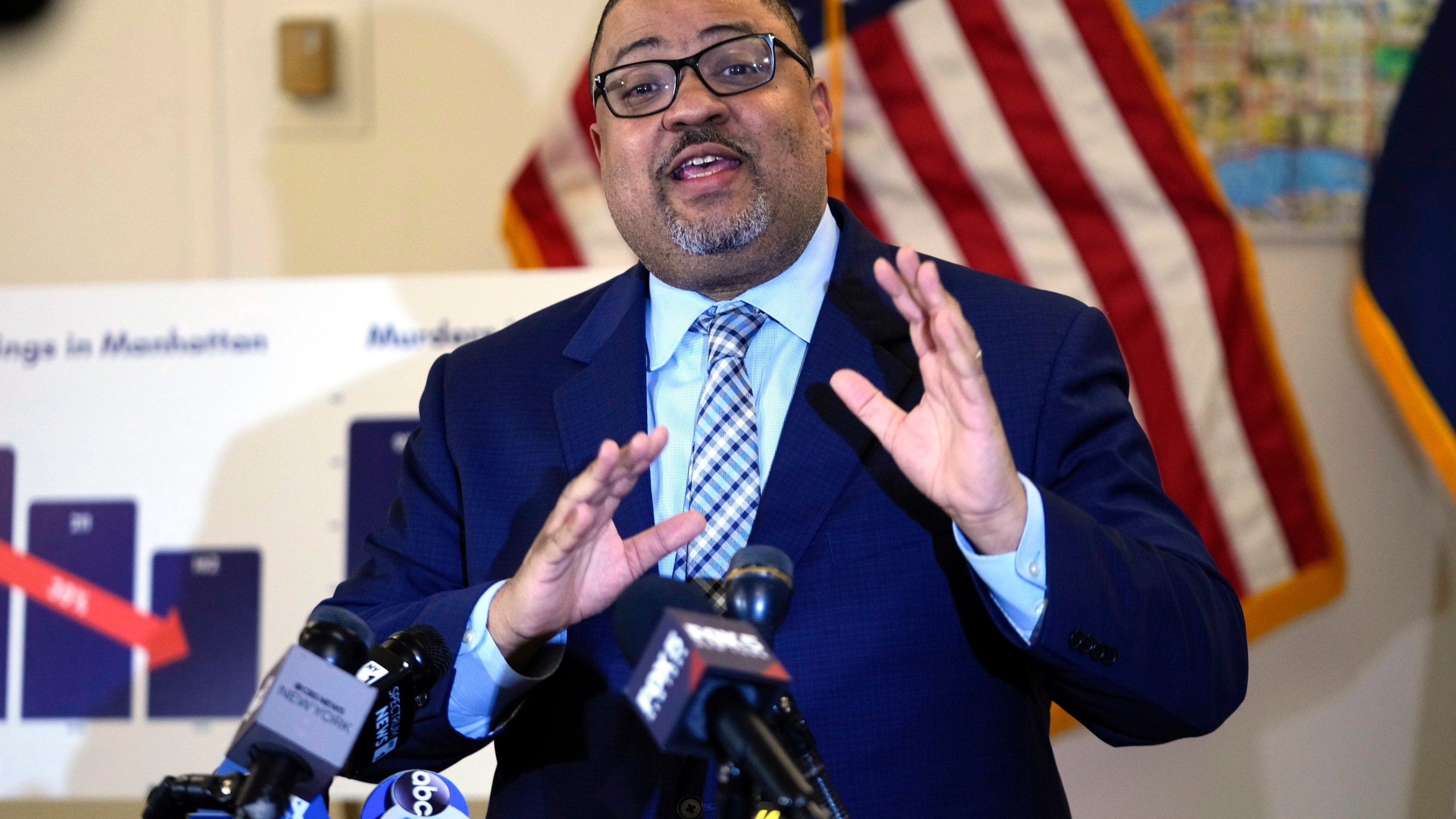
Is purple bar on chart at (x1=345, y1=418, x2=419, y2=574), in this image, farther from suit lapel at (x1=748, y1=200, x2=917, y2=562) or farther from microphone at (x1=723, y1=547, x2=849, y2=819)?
microphone at (x1=723, y1=547, x2=849, y2=819)

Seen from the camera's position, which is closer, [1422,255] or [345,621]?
[345,621]

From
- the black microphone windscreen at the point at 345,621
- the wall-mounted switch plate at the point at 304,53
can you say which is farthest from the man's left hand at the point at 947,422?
the wall-mounted switch plate at the point at 304,53

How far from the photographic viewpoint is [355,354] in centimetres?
276

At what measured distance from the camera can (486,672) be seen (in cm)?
145

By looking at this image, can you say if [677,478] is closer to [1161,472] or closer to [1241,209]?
[1161,472]

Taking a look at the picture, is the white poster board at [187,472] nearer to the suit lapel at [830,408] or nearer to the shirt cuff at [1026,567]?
the suit lapel at [830,408]

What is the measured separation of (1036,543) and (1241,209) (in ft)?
7.49

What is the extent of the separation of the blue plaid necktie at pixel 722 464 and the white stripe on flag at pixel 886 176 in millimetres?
1636

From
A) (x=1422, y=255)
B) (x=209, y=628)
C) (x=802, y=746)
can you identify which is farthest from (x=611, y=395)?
(x=1422, y=255)

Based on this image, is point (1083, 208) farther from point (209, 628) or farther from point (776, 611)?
point (776, 611)

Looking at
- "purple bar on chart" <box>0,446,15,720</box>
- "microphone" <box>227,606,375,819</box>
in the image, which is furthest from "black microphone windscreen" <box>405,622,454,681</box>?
"purple bar on chart" <box>0,446,15,720</box>

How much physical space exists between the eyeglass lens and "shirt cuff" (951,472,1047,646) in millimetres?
714

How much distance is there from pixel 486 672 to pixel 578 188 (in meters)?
1.95

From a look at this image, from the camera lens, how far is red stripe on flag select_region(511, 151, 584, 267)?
321 cm
